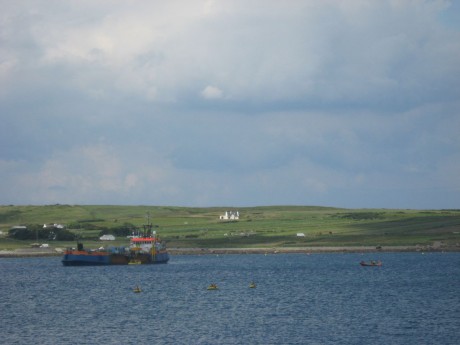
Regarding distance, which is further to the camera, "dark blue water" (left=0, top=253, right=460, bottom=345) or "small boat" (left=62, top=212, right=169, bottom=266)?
"small boat" (left=62, top=212, right=169, bottom=266)

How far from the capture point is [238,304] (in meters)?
94.4

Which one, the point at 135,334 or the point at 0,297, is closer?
the point at 135,334

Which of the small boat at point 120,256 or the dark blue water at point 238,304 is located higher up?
the small boat at point 120,256

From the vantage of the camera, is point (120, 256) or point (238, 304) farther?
point (120, 256)

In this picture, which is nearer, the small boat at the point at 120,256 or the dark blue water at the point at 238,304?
the dark blue water at the point at 238,304

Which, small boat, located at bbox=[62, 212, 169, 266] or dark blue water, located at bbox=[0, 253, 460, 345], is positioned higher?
small boat, located at bbox=[62, 212, 169, 266]

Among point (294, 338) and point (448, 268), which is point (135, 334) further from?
point (448, 268)

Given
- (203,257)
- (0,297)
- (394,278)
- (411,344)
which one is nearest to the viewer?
(411,344)

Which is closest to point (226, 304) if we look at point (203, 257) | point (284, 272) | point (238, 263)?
point (284, 272)

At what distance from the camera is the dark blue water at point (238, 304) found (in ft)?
232

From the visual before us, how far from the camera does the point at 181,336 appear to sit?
70.5m

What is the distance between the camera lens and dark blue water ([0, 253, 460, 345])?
70562 millimetres

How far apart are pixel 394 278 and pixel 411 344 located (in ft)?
201

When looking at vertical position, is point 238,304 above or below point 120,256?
below
